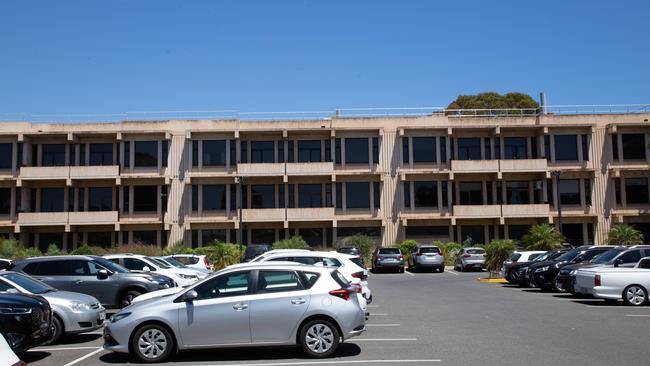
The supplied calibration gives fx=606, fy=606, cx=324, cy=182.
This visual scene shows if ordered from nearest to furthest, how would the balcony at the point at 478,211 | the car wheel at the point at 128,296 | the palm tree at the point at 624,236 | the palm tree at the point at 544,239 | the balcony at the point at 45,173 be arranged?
the car wheel at the point at 128,296
the palm tree at the point at 544,239
the palm tree at the point at 624,236
the balcony at the point at 45,173
the balcony at the point at 478,211

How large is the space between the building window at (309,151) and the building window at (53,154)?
18.0 m

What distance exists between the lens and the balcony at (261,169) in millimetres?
44500

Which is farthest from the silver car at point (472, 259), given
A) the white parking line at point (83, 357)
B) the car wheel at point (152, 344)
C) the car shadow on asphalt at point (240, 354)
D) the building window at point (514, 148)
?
the car wheel at point (152, 344)

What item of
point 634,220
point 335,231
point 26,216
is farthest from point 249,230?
point 634,220

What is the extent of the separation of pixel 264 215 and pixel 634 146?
1122 inches

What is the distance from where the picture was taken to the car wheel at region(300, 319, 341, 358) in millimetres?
9945

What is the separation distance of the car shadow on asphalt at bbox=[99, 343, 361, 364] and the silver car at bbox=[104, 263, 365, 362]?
0.35 meters

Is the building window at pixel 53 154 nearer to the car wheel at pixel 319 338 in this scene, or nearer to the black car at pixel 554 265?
the black car at pixel 554 265

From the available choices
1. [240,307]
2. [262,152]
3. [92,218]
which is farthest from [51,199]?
[240,307]

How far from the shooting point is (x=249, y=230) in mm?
45750

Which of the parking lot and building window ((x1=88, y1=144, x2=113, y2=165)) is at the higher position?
building window ((x1=88, y1=144, x2=113, y2=165))

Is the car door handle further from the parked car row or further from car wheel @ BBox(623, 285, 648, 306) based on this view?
car wheel @ BBox(623, 285, 648, 306)

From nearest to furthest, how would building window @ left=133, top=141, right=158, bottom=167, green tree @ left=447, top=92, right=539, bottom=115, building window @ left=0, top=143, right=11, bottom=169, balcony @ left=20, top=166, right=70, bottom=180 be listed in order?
balcony @ left=20, top=166, right=70, bottom=180 < building window @ left=0, top=143, right=11, bottom=169 < building window @ left=133, top=141, right=158, bottom=167 < green tree @ left=447, top=92, right=539, bottom=115

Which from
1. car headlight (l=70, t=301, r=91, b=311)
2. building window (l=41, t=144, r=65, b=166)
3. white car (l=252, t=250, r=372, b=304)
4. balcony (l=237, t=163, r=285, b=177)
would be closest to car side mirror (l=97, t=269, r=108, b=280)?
car headlight (l=70, t=301, r=91, b=311)
